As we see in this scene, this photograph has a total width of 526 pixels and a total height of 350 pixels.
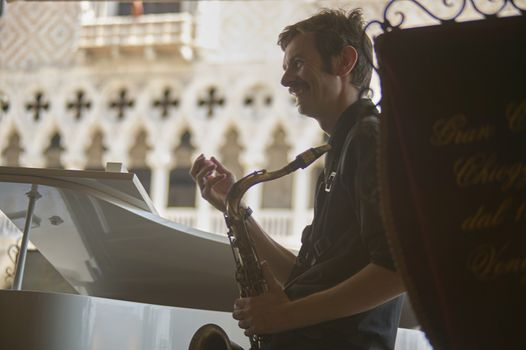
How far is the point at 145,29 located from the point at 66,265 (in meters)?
8.55

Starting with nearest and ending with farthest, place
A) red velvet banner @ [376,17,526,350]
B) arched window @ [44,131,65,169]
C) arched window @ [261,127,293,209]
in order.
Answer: red velvet banner @ [376,17,526,350], arched window @ [261,127,293,209], arched window @ [44,131,65,169]

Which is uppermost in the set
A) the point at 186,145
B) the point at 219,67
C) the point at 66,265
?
the point at 219,67

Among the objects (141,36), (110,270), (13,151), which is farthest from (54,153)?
(110,270)

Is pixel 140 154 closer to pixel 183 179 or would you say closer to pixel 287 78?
pixel 183 179

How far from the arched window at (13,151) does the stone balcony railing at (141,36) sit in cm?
162

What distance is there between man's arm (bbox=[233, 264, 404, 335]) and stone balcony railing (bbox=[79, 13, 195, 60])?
30.2 feet

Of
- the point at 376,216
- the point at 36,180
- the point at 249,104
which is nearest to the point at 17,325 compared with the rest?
the point at 36,180

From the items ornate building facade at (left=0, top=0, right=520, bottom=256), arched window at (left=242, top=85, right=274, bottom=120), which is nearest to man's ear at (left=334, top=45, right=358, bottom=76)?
ornate building facade at (left=0, top=0, right=520, bottom=256)

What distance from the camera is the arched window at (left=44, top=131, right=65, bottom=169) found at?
1113cm

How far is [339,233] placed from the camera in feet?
4.19

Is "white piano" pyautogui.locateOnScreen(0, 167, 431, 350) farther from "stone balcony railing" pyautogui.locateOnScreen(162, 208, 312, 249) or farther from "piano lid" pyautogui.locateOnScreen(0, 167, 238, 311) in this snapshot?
"stone balcony railing" pyautogui.locateOnScreen(162, 208, 312, 249)

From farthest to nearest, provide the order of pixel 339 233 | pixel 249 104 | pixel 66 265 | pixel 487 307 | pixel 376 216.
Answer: pixel 249 104 < pixel 66 265 < pixel 339 233 < pixel 376 216 < pixel 487 307

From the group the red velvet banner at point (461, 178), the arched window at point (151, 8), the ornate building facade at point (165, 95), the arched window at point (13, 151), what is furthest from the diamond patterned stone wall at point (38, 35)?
the red velvet banner at point (461, 178)

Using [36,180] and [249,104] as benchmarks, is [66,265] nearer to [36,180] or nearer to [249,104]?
[36,180]
